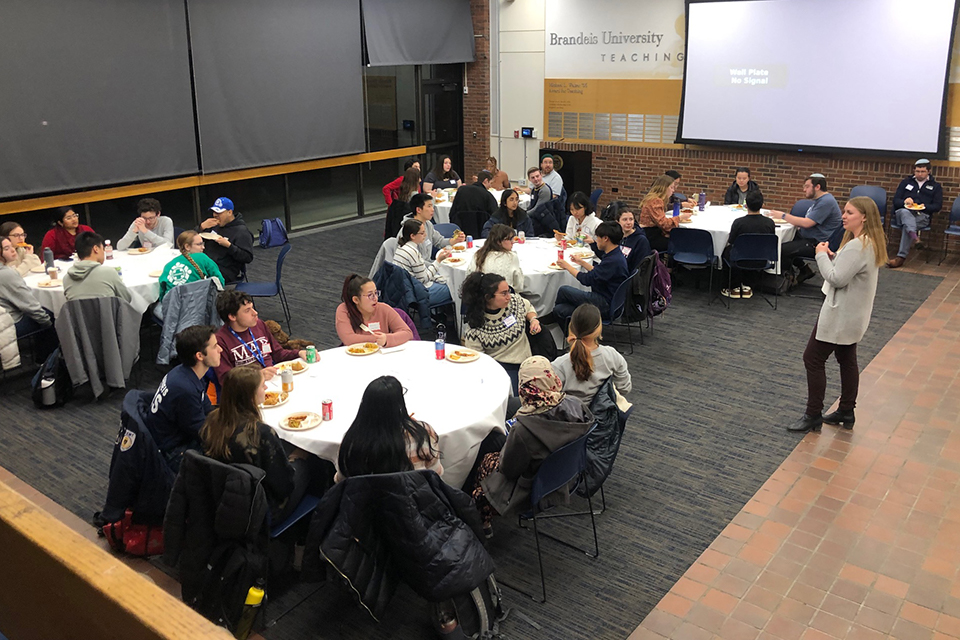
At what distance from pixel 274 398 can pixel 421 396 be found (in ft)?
2.60

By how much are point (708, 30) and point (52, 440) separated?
32.1 ft

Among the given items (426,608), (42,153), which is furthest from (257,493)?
(42,153)

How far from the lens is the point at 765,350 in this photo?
714 centimetres

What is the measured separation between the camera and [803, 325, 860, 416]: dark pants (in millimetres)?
5340

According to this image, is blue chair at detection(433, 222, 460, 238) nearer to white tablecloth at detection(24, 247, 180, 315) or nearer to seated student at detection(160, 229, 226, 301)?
seated student at detection(160, 229, 226, 301)

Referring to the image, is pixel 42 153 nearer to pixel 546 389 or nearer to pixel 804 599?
pixel 546 389

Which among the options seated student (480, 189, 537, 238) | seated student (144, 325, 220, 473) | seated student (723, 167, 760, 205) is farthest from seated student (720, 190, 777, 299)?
seated student (144, 325, 220, 473)

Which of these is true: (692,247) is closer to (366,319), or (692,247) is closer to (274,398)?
(366,319)

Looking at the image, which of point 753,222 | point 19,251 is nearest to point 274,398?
point 19,251

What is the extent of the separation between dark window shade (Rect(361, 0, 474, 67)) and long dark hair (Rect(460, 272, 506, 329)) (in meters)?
8.01

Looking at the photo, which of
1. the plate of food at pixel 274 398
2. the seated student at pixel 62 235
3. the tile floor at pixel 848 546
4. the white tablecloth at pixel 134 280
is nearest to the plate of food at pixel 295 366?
the plate of food at pixel 274 398

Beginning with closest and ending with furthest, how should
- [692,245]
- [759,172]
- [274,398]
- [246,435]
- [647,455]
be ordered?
[246,435]
[274,398]
[647,455]
[692,245]
[759,172]

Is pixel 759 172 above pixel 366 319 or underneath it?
above

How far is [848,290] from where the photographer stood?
511 cm
